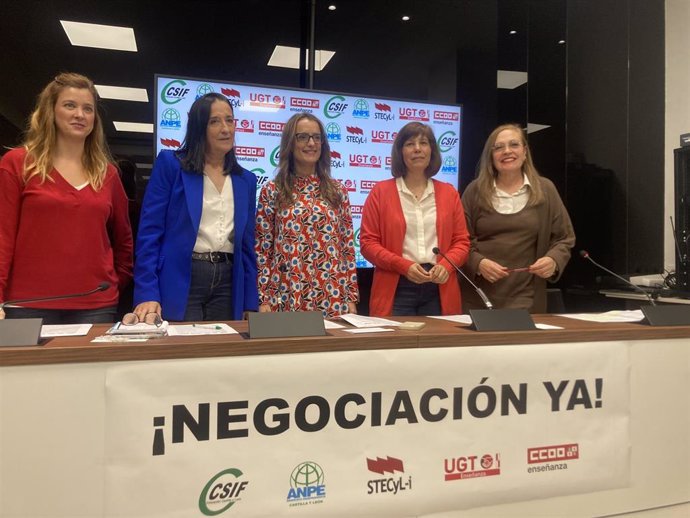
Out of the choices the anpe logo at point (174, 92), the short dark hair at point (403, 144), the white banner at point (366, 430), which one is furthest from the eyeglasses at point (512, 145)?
the anpe logo at point (174, 92)

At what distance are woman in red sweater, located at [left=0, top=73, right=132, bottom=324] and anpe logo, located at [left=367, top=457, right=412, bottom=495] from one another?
1.06 metres

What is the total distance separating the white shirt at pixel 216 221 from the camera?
6.21 ft

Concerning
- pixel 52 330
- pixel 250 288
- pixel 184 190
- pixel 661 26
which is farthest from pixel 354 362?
pixel 661 26

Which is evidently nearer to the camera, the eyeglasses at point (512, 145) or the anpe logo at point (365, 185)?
the eyeglasses at point (512, 145)

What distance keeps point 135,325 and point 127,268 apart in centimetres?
74

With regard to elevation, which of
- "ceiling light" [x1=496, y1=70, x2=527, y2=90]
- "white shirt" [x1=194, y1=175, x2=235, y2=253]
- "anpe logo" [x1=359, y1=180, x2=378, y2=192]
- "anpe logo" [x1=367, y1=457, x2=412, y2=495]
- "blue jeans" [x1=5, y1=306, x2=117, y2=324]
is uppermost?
"ceiling light" [x1=496, y1=70, x2=527, y2=90]

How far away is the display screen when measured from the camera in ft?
10.6

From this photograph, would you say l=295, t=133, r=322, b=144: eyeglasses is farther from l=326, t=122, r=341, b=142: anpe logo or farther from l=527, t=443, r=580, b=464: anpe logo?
l=326, t=122, r=341, b=142: anpe logo

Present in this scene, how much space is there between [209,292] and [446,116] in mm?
2529

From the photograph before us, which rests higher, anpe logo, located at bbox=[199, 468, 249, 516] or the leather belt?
the leather belt

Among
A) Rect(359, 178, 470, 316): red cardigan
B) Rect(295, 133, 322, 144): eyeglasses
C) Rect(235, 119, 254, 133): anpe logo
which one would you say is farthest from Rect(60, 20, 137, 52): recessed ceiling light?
Rect(359, 178, 470, 316): red cardigan

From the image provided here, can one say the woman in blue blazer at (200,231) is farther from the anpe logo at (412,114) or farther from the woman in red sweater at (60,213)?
the anpe logo at (412,114)

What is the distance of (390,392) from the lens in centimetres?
122

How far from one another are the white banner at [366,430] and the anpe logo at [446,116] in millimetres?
2667
